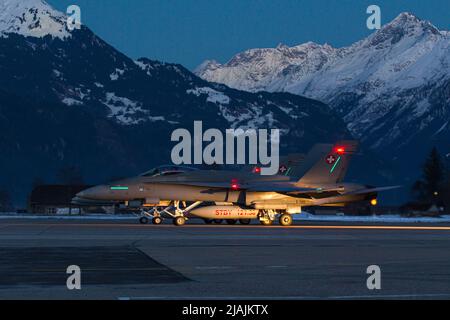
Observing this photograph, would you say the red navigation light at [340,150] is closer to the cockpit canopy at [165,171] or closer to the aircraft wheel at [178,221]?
the cockpit canopy at [165,171]

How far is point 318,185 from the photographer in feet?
215

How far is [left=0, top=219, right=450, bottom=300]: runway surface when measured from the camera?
20.5 metres

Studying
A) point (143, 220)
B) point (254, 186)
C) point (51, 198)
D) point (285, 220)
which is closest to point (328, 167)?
point (285, 220)

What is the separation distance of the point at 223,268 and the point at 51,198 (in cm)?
16178

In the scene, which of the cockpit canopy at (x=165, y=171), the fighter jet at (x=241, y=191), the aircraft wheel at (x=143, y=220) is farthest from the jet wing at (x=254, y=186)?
the aircraft wheel at (x=143, y=220)

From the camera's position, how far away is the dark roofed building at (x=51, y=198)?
599 feet

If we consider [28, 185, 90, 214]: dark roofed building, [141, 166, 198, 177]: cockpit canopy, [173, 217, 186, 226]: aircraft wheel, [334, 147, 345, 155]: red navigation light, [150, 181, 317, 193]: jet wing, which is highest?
[28, 185, 90, 214]: dark roofed building

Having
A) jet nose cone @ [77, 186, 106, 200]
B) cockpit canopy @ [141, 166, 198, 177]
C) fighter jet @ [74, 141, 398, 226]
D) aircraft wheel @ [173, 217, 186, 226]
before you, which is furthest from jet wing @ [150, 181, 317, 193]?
jet nose cone @ [77, 186, 106, 200]

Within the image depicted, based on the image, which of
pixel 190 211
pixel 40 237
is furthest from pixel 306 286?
pixel 190 211

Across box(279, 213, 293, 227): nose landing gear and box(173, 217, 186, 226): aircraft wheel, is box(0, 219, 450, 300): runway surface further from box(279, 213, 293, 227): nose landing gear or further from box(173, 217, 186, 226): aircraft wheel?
box(279, 213, 293, 227): nose landing gear

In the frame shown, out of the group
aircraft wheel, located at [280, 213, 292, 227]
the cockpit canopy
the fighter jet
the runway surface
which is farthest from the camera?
the cockpit canopy

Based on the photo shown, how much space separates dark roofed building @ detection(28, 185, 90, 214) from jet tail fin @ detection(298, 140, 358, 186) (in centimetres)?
11693

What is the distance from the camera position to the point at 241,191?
64.7 meters
